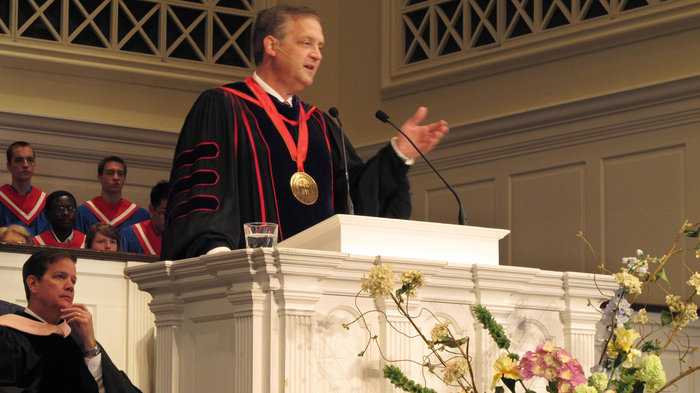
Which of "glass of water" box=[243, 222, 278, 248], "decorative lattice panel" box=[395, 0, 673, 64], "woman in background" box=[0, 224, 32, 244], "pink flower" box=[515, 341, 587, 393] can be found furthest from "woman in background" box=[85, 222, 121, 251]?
"pink flower" box=[515, 341, 587, 393]

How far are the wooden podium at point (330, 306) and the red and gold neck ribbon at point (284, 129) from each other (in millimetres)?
932

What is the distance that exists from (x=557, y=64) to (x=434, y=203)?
151cm

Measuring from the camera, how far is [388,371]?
3156 millimetres

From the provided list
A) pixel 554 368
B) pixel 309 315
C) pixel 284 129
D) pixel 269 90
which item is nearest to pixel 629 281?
pixel 554 368

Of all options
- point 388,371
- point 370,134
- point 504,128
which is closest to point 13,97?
point 370,134

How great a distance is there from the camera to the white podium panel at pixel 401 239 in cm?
385

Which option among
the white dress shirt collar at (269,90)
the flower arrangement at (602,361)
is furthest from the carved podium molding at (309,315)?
the white dress shirt collar at (269,90)

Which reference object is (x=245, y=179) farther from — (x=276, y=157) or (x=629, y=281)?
(x=629, y=281)

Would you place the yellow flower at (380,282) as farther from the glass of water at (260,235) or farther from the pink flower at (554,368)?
the glass of water at (260,235)

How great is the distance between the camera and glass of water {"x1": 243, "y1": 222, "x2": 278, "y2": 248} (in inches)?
148

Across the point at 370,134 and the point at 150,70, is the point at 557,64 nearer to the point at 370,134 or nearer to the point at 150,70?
the point at 370,134

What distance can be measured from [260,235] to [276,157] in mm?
1142

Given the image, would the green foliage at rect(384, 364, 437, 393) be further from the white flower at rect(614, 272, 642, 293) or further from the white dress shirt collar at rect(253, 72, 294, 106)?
the white dress shirt collar at rect(253, 72, 294, 106)

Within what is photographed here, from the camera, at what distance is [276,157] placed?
16.0ft
